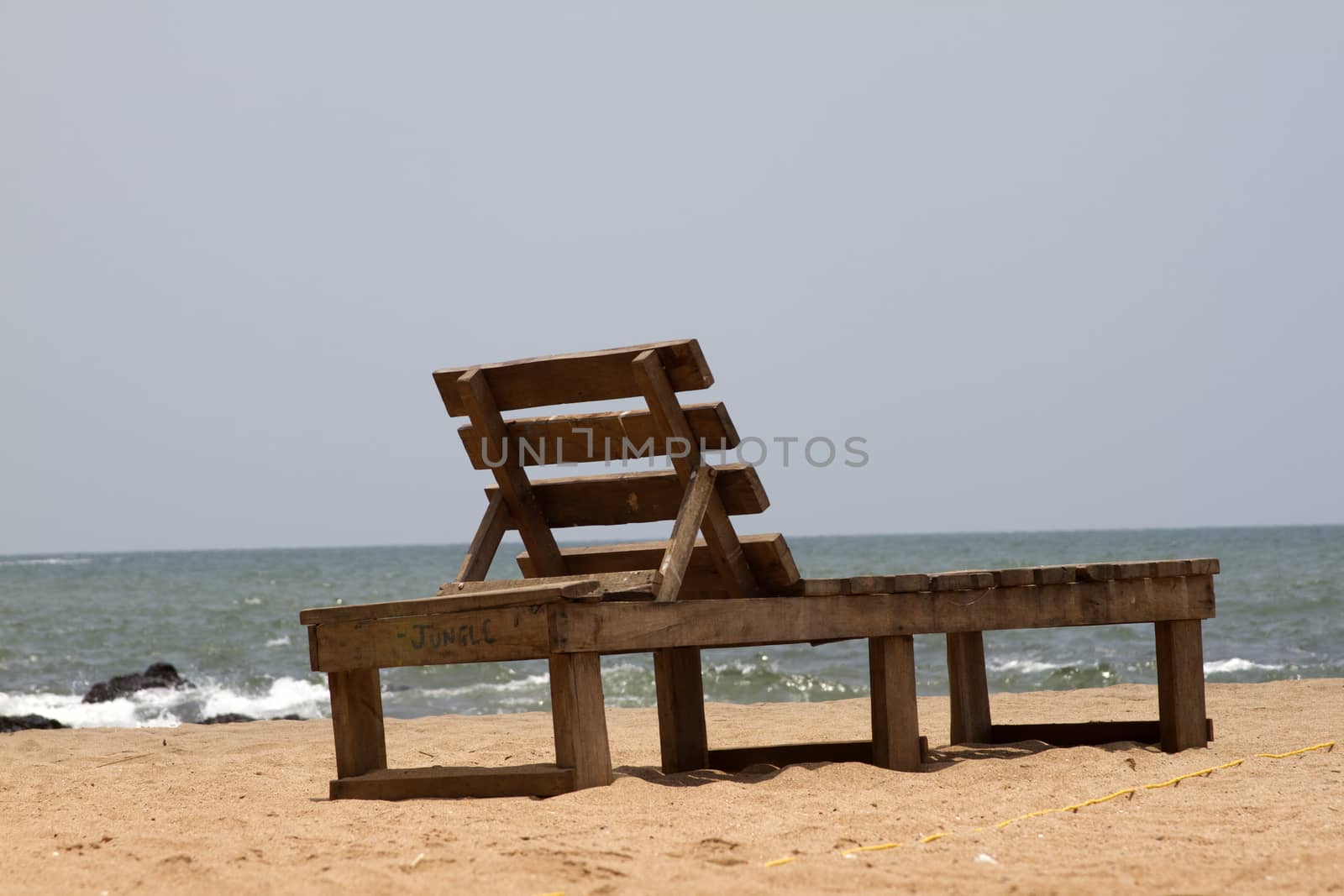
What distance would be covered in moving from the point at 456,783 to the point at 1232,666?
13.6m

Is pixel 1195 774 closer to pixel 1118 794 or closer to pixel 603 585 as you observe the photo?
pixel 1118 794

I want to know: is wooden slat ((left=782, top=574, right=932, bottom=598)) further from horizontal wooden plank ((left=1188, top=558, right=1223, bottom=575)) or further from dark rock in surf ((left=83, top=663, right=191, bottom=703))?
dark rock in surf ((left=83, top=663, right=191, bottom=703))

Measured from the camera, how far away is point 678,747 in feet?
20.4

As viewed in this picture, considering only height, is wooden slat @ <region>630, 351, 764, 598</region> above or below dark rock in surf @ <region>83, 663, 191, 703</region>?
above

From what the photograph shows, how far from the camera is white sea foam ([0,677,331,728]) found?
14570 mm

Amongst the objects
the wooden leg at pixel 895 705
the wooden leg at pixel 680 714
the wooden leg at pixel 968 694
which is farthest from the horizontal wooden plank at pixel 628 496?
the wooden leg at pixel 968 694

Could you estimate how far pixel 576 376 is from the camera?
222 inches

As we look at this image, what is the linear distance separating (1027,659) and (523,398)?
42.5 ft

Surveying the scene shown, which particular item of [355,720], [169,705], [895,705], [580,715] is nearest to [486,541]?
[355,720]

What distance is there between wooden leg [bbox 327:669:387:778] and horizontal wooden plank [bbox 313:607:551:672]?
100 millimetres

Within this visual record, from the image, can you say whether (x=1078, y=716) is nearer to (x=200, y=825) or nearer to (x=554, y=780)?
(x=554, y=780)

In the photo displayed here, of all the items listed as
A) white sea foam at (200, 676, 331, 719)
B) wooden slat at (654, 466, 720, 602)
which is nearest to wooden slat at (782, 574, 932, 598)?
wooden slat at (654, 466, 720, 602)

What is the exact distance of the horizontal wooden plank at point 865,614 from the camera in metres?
5.06

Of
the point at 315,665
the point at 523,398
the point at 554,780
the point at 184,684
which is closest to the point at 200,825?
the point at 315,665
